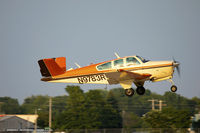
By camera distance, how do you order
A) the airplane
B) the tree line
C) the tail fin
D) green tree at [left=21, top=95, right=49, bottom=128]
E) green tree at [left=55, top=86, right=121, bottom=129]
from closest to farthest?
the airplane < the tail fin < the tree line < green tree at [left=55, top=86, right=121, bottom=129] < green tree at [left=21, top=95, right=49, bottom=128]

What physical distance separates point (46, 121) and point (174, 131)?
38.2 metres

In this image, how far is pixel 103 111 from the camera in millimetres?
67000

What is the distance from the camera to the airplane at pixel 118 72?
20.8 meters

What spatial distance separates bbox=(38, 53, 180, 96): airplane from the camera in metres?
20.8

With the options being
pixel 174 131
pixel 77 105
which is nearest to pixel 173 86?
pixel 174 131

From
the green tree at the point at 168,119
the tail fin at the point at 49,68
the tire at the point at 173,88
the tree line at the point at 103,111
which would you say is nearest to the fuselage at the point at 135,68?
the tire at the point at 173,88

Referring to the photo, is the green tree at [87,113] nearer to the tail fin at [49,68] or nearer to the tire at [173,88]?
the tail fin at [49,68]

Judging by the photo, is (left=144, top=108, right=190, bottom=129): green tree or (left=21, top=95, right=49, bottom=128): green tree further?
(left=21, top=95, right=49, bottom=128): green tree

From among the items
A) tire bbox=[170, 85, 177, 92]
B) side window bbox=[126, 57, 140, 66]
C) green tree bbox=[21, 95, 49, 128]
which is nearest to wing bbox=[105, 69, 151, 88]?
side window bbox=[126, 57, 140, 66]

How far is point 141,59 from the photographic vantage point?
21.0m

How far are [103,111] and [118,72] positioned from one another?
47393 mm

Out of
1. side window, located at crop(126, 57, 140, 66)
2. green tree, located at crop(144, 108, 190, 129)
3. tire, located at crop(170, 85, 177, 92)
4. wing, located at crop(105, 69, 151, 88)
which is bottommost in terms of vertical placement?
green tree, located at crop(144, 108, 190, 129)

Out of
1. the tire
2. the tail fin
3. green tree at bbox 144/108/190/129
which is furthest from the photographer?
green tree at bbox 144/108/190/129

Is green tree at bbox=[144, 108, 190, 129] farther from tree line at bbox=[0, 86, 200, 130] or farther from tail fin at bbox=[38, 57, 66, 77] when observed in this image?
tail fin at bbox=[38, 57, 66, 77]
